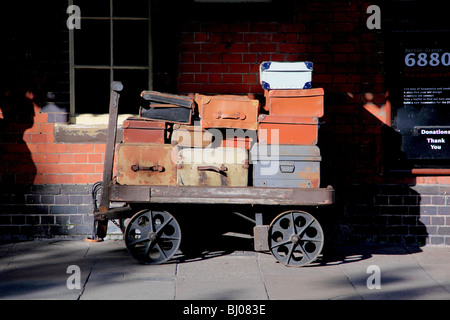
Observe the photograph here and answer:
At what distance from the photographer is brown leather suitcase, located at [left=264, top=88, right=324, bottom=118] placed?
20.4 feet

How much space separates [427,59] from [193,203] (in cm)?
332

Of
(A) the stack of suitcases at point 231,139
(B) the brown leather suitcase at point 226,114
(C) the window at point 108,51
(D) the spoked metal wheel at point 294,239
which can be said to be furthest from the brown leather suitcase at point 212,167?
(C) the window at point 108,51

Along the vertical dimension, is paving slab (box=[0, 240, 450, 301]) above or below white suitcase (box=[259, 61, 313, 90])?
below

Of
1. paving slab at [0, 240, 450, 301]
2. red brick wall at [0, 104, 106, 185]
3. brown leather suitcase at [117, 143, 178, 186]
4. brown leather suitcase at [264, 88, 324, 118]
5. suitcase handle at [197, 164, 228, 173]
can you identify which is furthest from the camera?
red brick wall at [0, 104, 106, 185]

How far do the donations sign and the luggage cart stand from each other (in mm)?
1755

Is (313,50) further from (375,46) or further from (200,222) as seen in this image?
(200,222)

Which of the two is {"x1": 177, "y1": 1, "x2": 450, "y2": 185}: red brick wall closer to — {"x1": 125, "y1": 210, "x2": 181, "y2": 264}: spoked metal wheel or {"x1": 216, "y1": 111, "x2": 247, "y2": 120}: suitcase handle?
{"x1": 216, "y1": 111, "x2": 247, "y2": 120}: suitcase handle

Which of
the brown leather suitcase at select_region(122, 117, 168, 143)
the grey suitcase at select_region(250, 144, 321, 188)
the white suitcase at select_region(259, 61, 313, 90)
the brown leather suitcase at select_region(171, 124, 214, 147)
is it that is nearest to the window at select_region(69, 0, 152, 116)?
the brown leather suitcase at select_region(122, 117, 168, 143)

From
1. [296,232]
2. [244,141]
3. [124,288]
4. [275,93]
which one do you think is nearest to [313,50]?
[275,93]

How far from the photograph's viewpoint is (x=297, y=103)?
623 cm

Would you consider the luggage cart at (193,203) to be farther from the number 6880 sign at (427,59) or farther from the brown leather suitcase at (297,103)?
the number 6880 sign at (427,59)

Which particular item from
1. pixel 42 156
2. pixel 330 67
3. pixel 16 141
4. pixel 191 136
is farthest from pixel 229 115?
pixel 16 141

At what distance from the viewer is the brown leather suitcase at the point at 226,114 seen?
614 cm

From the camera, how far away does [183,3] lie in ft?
23.4
